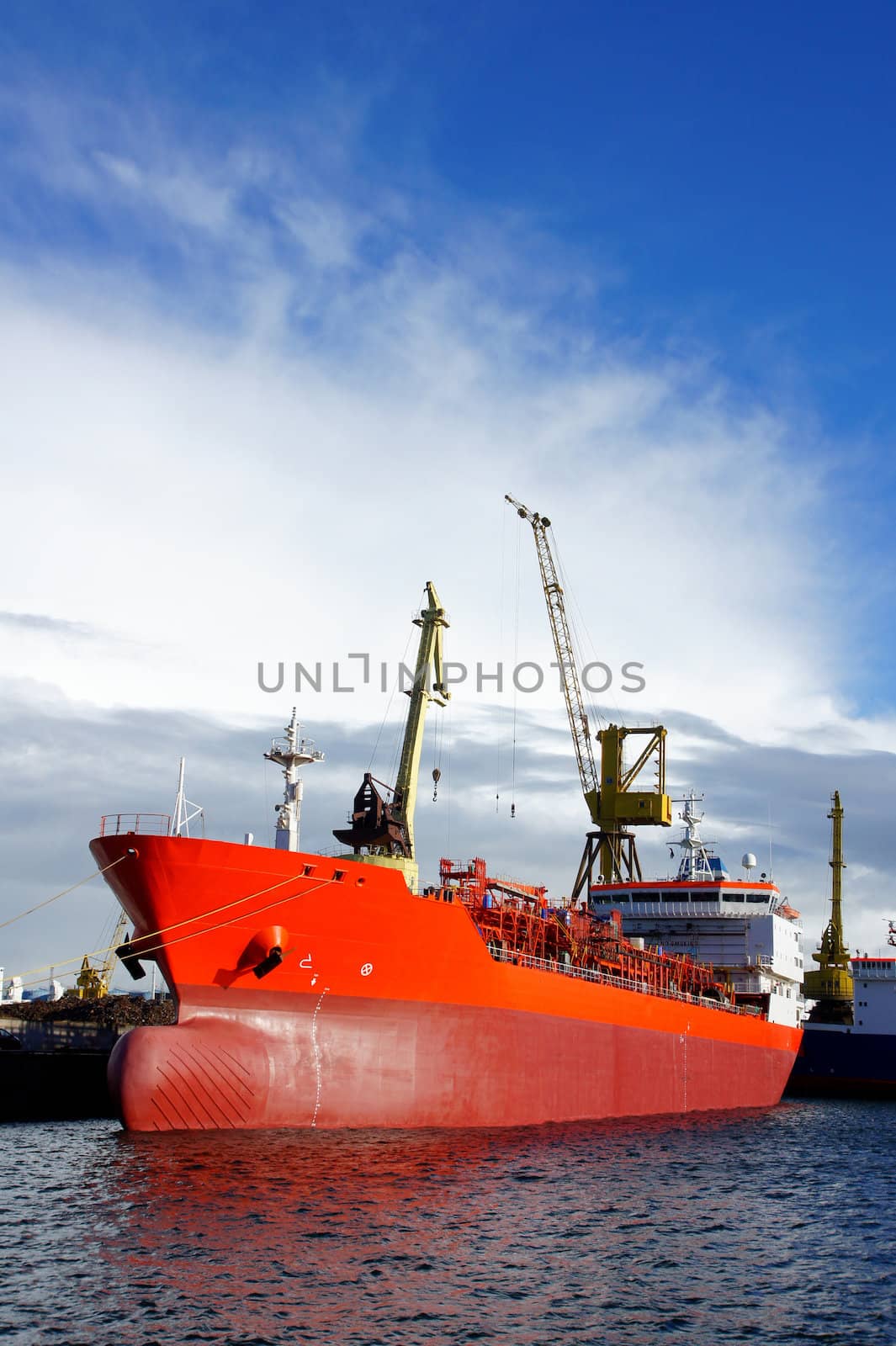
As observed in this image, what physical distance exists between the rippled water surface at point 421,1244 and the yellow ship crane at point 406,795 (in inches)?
250

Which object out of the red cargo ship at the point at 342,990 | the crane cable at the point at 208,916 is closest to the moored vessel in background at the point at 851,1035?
the red cargo ship at the point at 342,990

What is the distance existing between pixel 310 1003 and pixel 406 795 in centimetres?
806

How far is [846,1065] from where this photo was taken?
183 ft

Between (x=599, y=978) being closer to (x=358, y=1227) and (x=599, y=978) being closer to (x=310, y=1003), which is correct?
(x=310, y=1003)

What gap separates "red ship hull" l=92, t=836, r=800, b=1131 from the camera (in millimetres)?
20719

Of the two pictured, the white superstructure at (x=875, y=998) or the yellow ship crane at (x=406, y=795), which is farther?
the white superstructure at (x=875, y=998)

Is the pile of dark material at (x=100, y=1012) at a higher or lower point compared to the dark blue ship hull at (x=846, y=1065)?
higher

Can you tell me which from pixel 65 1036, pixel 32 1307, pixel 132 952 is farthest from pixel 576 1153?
pixel 65 1036

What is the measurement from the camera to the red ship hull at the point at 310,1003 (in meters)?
20.7

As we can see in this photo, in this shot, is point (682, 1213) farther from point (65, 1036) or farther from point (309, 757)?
point (65, 1036)

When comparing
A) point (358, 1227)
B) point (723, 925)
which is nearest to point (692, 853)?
point (723, 925)

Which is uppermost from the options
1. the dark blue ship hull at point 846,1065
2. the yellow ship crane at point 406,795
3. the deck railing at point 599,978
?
the yellow ship crane at point 406,795

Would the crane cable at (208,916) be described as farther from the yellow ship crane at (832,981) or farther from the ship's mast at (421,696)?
the yellow ship crane at (832,981)

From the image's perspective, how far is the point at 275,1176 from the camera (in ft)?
57.9
